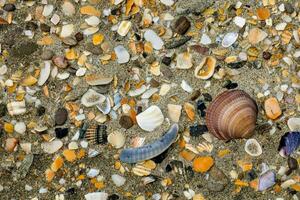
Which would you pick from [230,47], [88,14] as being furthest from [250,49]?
[88,14]

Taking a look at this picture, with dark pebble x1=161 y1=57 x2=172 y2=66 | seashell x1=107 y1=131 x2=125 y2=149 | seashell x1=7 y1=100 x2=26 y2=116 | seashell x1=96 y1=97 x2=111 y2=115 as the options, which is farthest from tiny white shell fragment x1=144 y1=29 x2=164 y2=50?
seashell x1=7 y1=100 x2=26 y2=116

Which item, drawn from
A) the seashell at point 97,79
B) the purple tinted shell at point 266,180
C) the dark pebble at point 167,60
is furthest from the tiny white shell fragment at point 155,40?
the purple tinted shell at point 266,180

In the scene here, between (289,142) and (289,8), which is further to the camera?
(289,8)

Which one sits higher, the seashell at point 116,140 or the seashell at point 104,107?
the seashell at point 104,107

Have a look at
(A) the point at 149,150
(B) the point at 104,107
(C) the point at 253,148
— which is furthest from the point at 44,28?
(C) the point at 253,148

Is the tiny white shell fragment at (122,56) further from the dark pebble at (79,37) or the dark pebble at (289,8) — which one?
the dark pebble at (289,8)

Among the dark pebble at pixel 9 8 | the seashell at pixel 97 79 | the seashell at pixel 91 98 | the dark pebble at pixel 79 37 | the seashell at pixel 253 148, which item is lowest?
the seashell at pixel 253 148

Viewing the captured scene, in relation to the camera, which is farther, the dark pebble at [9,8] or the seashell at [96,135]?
the dark pebble at [9,8]

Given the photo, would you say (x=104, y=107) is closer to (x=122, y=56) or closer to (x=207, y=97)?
(x=122, y=56)
